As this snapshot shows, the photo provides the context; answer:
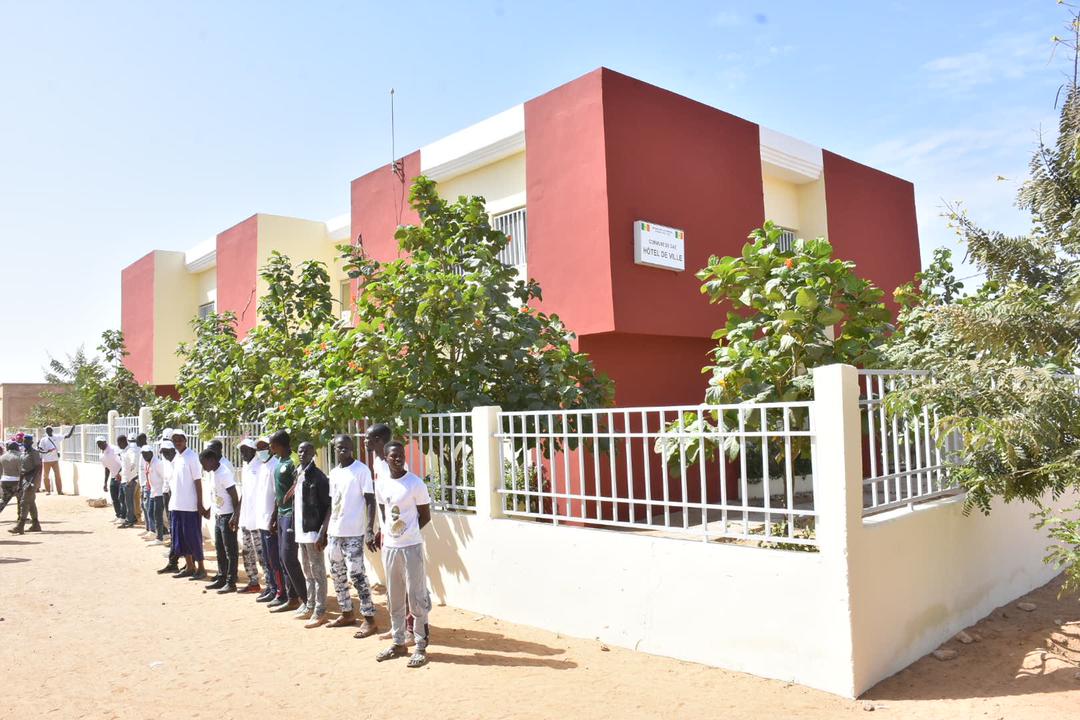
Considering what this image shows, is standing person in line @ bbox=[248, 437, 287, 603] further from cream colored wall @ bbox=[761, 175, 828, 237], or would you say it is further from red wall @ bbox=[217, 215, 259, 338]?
red wall @ bbox=[217, 215, 259, 338]

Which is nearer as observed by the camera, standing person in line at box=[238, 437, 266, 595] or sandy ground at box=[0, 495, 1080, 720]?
sandy ground at box=[0, 495, 1080, 720]

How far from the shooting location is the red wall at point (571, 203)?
1001cm

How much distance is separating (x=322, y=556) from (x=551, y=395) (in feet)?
8.62

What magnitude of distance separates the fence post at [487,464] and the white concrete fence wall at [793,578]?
0.01 m

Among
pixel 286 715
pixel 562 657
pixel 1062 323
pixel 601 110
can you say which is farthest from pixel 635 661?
pixel 601 110

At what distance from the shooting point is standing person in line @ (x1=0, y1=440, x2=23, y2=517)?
1287cm

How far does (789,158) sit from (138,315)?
19.1 m

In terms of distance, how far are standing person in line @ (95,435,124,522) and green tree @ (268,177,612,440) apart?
724 cm

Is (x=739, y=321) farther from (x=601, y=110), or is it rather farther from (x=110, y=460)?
(x=110, y=460)

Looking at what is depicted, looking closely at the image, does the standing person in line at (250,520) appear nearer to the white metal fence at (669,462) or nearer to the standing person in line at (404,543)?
the standing person in line at (404,543)

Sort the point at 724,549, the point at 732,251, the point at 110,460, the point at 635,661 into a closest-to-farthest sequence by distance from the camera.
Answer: the point at 724,549 < the point at 635,661 < the point at 732,251 < the point at 110,460

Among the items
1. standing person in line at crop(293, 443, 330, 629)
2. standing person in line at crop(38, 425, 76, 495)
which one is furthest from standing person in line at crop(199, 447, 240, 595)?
standing person in line at crop(38, 425, 76, 495)

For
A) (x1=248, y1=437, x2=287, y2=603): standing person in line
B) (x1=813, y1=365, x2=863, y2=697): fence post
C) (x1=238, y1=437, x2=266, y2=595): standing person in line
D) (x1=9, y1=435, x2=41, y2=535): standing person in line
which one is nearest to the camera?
(x1=813, y1=365, x2=863, y2=697): fence post

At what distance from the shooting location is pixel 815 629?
4.52 meters
